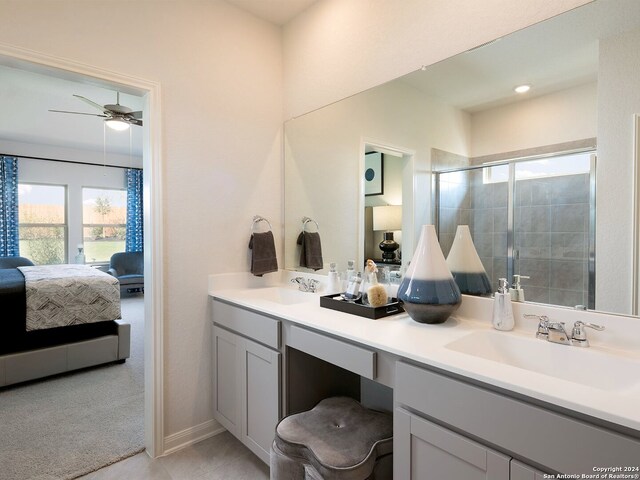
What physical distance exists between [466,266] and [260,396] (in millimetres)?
1172

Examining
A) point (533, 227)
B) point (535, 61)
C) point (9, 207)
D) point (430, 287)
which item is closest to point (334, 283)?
point (430, 287)

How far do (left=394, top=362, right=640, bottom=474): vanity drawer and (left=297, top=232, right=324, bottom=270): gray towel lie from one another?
1.27 m

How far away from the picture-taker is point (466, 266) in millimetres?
1560

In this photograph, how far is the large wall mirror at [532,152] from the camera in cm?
119

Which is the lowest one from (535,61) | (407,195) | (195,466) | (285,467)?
(195,466)

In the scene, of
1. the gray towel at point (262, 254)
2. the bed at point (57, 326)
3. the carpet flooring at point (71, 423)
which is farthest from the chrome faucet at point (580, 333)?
the bed at point (57, 326)

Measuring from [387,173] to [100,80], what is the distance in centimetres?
156

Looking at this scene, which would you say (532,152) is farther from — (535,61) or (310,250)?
(310,250)

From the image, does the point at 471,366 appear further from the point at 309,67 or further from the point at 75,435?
the point at 75,435

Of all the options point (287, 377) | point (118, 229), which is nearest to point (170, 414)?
point (287, 377)

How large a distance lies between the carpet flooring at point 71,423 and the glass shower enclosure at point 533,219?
217cm

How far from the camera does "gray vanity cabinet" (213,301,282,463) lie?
169 centimetres

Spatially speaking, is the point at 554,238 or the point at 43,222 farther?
the point at 43,222

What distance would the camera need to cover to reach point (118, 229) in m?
6.72
